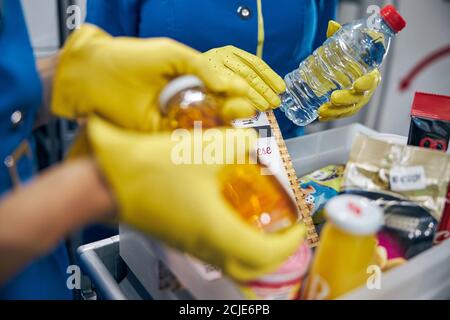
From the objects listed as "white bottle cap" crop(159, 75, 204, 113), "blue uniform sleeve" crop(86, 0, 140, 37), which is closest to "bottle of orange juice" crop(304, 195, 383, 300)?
"white bottle cap" crop(159, 75, 204, 113)

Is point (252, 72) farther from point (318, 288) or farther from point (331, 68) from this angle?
point (318, 288)

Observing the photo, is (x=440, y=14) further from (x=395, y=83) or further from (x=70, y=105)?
(x=70, y=105)

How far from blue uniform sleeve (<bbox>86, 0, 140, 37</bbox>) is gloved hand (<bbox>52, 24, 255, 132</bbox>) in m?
0.60

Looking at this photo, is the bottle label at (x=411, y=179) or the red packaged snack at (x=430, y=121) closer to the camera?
the bottle label at (x=411, y=179)

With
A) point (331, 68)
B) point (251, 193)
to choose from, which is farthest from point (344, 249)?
point (331, 68)

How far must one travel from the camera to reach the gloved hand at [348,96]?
1044mm

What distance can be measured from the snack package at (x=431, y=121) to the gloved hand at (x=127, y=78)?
1.42ft

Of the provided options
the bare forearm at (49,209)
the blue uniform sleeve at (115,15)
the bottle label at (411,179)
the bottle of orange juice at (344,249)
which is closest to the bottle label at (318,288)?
the bottle of orange juice at (344,249)

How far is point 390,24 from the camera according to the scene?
0.90m

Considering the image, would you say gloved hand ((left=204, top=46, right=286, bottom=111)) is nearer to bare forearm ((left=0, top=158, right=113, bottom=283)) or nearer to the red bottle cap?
the red bottle cap

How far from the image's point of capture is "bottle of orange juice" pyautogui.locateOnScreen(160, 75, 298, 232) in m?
0.59

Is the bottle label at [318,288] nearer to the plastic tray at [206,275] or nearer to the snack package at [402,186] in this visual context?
the plastic tray at [206,275]

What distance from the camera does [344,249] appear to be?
0.59 m

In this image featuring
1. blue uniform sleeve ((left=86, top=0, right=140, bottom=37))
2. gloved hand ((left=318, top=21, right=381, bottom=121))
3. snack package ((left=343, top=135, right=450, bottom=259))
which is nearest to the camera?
snack package ((left=343, top=135, right=450, bottom=259))
